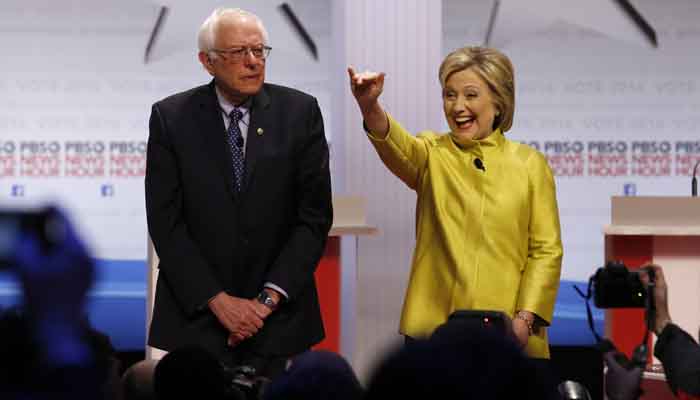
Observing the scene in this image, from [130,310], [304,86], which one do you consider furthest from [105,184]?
[304,86]

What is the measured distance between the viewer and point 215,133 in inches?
119

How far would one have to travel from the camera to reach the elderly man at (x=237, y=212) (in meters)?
2.97

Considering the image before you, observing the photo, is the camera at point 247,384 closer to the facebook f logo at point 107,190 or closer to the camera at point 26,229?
the camera at point 26,229

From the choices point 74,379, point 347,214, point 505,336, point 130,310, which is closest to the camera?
point 74,379

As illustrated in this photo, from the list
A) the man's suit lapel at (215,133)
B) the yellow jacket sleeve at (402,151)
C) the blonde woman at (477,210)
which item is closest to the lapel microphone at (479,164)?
the blonde woman at (477,210)

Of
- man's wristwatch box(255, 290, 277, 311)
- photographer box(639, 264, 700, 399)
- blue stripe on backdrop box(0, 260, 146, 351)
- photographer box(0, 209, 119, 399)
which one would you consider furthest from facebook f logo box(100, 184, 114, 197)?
photographer box(0, 209, 119, 399)

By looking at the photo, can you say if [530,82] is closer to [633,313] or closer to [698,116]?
[698,116]

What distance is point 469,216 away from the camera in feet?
10.5

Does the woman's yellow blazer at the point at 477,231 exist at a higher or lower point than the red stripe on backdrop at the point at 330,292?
A: higher

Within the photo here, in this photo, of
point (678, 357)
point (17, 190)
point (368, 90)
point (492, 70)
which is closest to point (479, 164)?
point (492, 70)

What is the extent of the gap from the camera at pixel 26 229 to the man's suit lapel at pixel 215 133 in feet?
6.62

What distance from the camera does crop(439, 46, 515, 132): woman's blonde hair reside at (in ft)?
10.7

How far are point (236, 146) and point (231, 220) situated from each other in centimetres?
20

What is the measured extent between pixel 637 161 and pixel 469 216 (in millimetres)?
4528
